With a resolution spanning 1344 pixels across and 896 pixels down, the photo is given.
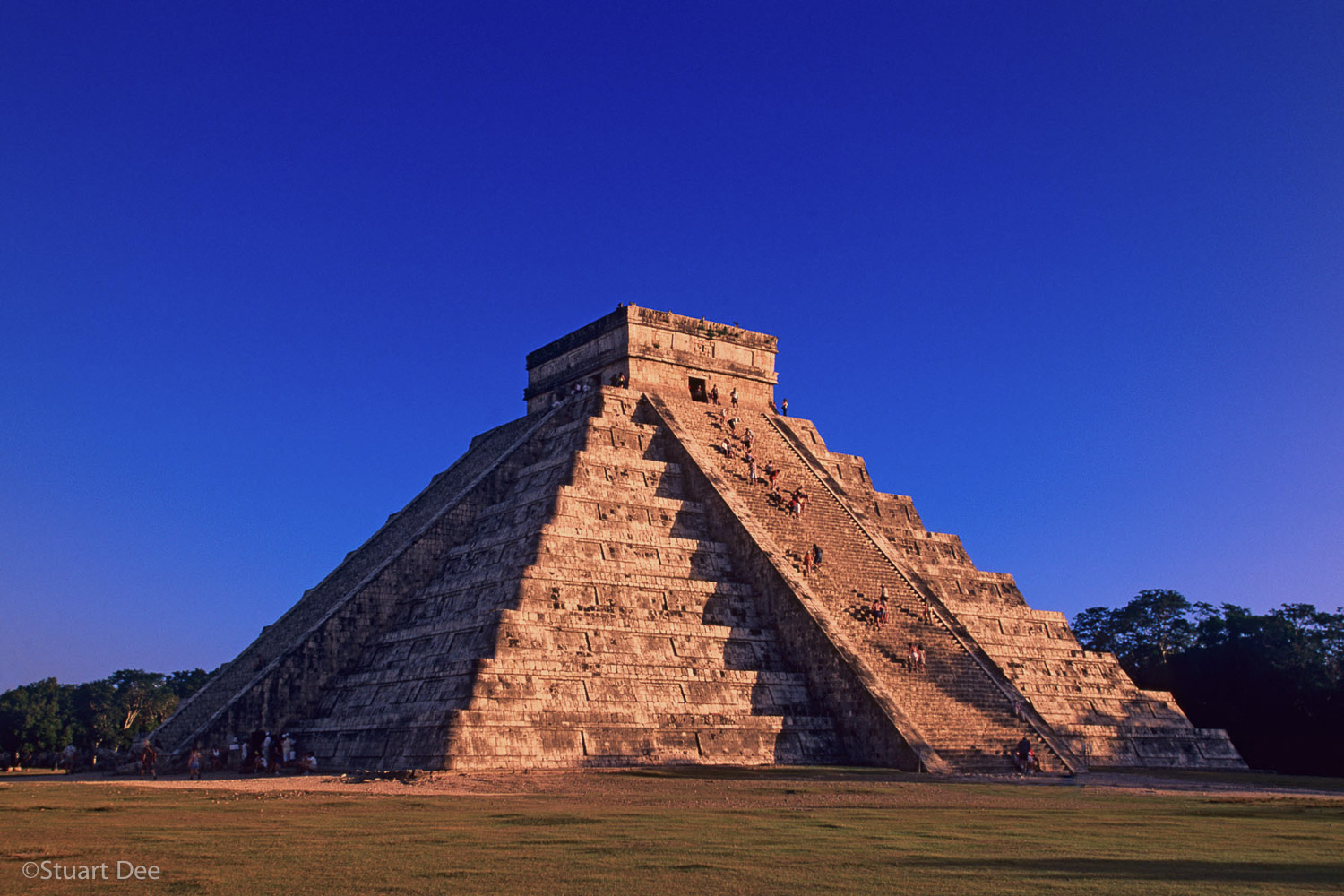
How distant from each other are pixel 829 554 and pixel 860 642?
3.87m

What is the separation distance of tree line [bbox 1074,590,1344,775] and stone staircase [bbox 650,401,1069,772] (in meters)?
15.1

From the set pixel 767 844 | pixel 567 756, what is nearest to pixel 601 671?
pixel 567 756

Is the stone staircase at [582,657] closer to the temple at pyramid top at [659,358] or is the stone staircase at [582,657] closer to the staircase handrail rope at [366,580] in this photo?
the staircase handrail rope at [366,580]

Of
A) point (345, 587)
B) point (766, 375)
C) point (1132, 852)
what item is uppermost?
point (766, 375)

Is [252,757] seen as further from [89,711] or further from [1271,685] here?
[89,711]

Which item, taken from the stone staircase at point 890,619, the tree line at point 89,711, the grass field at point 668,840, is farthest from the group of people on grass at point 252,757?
the tree line at point 89,711

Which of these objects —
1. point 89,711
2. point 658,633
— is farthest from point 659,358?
point 89,711

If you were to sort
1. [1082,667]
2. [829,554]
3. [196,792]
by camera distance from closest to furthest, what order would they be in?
[196,792], [829,554], [1082,667]

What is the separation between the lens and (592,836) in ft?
35.7

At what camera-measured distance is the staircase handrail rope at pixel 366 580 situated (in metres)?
25.6

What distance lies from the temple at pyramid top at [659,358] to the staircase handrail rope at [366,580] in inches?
99.3

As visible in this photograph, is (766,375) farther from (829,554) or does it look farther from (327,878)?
(327,878)

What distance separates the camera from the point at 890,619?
27703mm

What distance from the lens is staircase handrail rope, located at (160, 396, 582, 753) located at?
25583 mm
